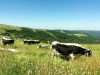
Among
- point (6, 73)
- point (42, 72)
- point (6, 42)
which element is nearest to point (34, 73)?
point (42, 72)

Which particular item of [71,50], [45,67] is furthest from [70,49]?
[45,67]

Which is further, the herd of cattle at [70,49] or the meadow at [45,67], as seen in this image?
the herd of cattle at [70,49]

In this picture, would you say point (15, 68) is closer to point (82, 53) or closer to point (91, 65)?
point (91, 65)

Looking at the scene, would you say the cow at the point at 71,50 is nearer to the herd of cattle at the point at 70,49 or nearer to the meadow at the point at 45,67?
the herd of cattle at the point at 70,49

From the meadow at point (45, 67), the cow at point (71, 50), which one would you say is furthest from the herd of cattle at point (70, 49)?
the meadow at point (45, 67)

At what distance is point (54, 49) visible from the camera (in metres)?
17.4

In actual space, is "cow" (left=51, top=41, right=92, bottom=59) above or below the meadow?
below

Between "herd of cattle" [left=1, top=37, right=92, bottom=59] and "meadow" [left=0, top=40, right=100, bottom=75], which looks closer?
"meadow" [left=0, top=40, right=100, bottom=75]

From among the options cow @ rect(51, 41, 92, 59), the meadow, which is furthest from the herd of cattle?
the meadow

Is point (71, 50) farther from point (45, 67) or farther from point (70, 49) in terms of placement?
point (45, 67)

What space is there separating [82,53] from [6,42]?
16060mm

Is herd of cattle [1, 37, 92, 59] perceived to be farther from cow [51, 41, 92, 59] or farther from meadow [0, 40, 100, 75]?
meadow [0, 40, 100, 75]

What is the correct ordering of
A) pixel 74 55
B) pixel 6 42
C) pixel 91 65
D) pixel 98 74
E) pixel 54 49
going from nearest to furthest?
1. pixel 98 74
2. pixel 91 65
3. pixel 74 55
4. pixel 54 49
5. pixel 6 42

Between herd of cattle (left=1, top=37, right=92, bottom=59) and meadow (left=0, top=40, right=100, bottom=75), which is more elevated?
meadow (left=0, top=40, right=100, bottom=75)
